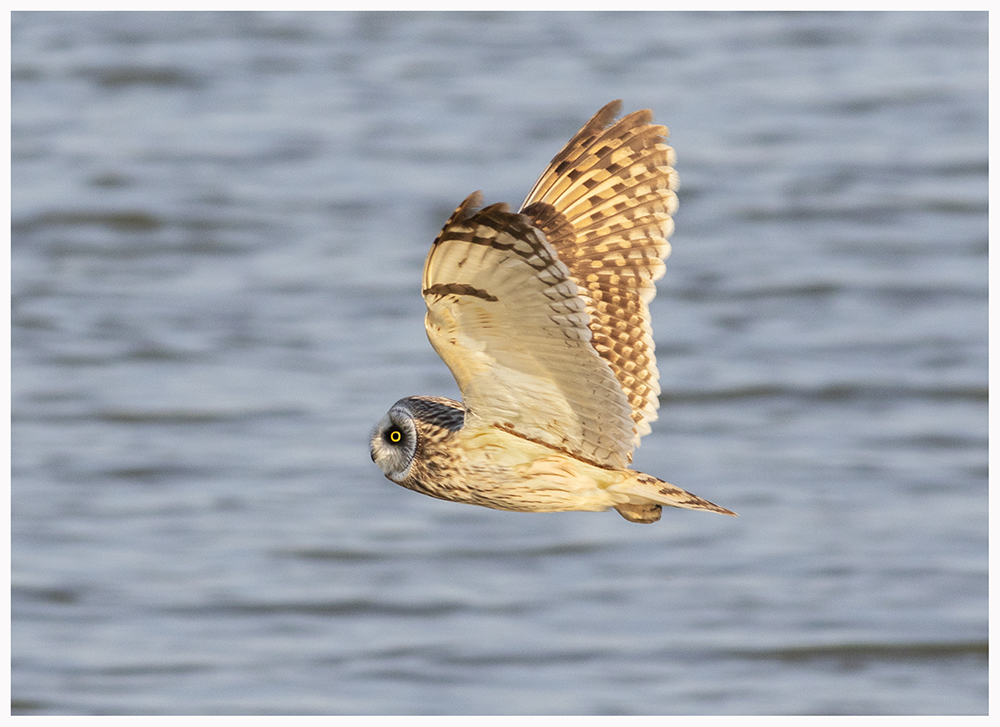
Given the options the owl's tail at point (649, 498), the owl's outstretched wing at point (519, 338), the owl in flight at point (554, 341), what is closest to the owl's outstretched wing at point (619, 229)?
the owl in flight at point (554, 341)

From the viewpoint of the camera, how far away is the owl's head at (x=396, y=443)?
12.8ft

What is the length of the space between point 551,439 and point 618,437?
156 millimetres

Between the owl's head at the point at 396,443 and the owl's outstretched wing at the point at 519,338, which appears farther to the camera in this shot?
the owl's head at the point at 396,443

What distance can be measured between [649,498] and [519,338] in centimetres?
57

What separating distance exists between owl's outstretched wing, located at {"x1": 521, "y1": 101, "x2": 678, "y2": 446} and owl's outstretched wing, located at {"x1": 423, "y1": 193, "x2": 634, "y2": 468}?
1.56ft

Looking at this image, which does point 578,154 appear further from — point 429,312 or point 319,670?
point 319,670

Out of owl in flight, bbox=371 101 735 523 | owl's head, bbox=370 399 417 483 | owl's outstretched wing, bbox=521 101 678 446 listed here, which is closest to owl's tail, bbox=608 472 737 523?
owl in flight, bbox=371 101 735 523

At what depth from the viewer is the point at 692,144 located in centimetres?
1942

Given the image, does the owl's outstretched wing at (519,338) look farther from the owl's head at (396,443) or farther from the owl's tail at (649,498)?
the owl's head at (396,443)

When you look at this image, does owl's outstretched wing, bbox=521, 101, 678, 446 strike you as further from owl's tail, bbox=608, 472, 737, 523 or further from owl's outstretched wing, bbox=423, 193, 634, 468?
owl's outstretched wing, bbox=423, 193, 634, 468

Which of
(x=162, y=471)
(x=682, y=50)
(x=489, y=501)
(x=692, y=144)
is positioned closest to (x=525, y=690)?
(x=162, y=471)

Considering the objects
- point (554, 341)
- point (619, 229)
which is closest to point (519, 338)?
point (554, 341)

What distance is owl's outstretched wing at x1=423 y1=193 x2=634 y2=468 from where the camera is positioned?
3.21 metres

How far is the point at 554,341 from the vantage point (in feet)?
11.3
